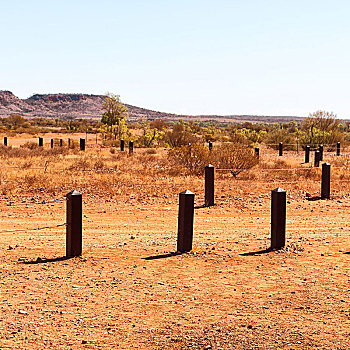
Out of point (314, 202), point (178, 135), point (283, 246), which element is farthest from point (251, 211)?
point (178, 135)

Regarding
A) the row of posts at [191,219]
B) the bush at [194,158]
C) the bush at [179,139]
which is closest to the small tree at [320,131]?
the bush at [179,139]

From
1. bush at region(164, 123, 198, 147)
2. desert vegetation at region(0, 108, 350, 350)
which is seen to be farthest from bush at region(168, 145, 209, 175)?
bush at region(164, 123, 198, 147)

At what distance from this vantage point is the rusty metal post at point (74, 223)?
8.18m

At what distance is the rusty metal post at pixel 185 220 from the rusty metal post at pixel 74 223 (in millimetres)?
1605

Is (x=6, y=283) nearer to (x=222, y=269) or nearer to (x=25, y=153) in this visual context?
(x=222, y=269)

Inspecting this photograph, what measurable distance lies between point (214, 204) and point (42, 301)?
866 cm

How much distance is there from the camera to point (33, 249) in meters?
9.12

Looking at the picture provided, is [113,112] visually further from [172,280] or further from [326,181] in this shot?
[172,280]

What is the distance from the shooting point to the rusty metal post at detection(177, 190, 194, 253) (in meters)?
8.67

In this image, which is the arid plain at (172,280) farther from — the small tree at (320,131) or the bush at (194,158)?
the small tree at (320,131)

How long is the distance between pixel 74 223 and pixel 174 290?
2.13m

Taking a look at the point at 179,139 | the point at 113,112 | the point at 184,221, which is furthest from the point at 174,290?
the point at 113,112

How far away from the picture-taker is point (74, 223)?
27.1 ft

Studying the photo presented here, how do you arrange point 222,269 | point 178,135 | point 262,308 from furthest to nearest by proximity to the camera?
point 178,135
point 222,269
point 262,308
